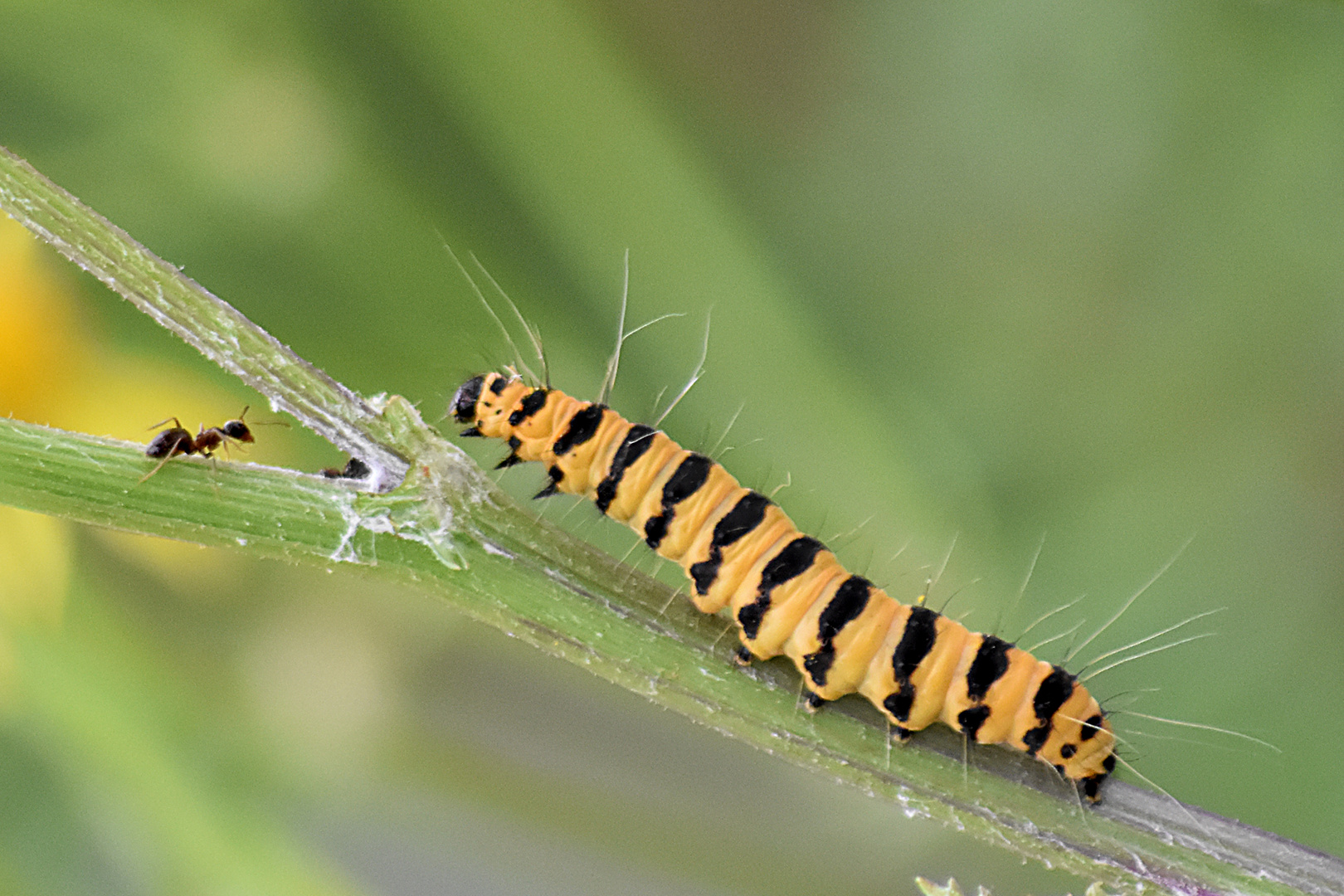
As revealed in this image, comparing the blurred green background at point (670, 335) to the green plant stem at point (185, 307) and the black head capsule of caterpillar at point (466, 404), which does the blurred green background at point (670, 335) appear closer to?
the black head capsule of caterpillar at point (466, 404)

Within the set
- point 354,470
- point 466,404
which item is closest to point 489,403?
point 466,404

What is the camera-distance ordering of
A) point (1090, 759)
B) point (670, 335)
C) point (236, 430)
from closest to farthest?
point (1090, 759)
point (236, 430)
point (670, 335)

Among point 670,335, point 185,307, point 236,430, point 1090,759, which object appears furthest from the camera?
point 670,335

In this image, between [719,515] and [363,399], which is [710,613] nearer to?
[719,515]

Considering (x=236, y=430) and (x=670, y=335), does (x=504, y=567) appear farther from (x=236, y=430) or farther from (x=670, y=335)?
(x=670, y=335)

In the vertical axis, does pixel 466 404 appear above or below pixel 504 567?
above

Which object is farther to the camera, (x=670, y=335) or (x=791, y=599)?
(x=670, y=335)

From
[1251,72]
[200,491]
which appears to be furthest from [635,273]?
[200,491]

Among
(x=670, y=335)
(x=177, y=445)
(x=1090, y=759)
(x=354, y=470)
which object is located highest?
(x=670, y=335)
